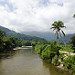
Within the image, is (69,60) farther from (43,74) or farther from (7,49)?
(7,49)

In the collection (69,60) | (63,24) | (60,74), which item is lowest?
(60,74)

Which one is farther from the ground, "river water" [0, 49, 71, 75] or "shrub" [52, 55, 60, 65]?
"shrub" [52, 55, 60, 65]

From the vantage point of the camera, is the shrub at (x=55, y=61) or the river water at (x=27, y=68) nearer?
the river water at (x=27, y=68)

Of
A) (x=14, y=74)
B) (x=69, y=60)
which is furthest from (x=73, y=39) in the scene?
(x=14, y=74)

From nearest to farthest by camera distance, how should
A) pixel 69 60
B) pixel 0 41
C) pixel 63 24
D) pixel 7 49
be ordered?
1. pixel 69 60
2. pixel 63 24
3. pixel 0 41
4. pixel 7 49

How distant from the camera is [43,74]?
2661 centimetres

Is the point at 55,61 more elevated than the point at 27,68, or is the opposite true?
the point at 55,61

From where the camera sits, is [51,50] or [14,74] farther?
[51,50]

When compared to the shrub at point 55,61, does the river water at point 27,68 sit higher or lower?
lower

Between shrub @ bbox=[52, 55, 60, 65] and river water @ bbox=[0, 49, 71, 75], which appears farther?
shrub @ bbox=[52, 55, 60, 65]

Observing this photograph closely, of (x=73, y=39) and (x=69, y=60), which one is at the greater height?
(x=73, y=39)

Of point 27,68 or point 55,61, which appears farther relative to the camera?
A: point 55,61

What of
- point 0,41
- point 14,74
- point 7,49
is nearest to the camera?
point 14,74

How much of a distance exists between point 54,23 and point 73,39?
14.8 m
